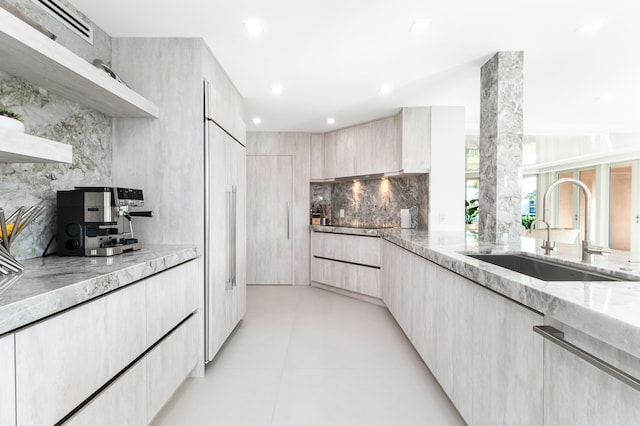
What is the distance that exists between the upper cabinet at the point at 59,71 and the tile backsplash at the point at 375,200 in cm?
347

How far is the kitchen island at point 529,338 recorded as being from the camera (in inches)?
31.9

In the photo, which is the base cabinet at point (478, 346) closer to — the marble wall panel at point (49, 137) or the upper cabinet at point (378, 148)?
the upper cabinet at point (378, 148)

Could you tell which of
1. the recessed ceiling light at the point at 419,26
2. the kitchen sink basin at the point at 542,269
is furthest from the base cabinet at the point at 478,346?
the recessed ceiling light at the point at 419,26

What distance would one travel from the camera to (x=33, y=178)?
1.85 meters

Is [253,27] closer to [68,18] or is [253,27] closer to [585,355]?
[68,18]

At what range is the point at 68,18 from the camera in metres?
2.08

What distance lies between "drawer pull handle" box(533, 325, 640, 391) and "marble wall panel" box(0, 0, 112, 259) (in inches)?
95.2

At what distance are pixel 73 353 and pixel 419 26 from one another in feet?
8.85

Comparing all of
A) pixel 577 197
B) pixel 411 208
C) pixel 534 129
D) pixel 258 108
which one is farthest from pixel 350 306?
pixel 577 197

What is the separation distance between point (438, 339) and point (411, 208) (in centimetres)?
293

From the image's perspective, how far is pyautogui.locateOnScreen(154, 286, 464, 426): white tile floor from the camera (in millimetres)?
1941

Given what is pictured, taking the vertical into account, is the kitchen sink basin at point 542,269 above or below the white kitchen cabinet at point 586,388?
above

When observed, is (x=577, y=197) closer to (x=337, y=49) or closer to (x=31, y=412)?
(x=337, y=49)

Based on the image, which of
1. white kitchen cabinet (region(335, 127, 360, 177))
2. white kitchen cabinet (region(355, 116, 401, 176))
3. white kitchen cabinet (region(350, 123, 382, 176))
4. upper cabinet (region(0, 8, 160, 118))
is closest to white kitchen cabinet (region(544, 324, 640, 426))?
upper cabinet (region(0, 8, 160, 118))
